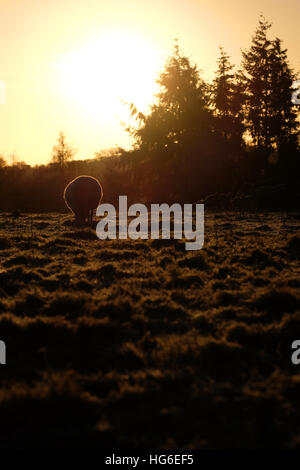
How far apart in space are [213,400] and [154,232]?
13.3 meters

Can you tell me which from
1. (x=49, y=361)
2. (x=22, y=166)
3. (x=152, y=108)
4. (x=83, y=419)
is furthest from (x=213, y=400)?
(x=22, y=166)

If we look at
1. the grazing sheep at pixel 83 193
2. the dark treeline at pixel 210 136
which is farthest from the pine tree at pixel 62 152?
the grazing sheep at pixel 83 193

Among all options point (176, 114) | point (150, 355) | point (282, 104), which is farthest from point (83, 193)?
point (282, 104)

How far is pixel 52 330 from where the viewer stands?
20.9 feet

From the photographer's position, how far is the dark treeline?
38.2m

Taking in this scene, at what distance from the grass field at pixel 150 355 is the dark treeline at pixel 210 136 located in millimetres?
27729

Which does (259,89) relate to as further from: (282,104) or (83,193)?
(83,193)

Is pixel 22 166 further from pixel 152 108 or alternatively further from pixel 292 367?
pixel 292 367

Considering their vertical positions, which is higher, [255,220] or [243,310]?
[255,220]

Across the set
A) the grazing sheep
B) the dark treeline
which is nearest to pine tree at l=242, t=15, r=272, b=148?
the dark treeline

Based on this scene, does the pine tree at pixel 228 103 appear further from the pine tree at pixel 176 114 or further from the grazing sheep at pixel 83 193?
the grazing sheep at pixel 83 193

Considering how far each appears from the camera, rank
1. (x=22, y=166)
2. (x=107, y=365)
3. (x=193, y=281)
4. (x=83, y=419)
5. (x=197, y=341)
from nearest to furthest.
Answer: (x=83, y=419), (x=107, y=365), (x=197, y=341), (x=193, y=281), (x=22, y=166)

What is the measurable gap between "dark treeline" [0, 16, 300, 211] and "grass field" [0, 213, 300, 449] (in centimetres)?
2773

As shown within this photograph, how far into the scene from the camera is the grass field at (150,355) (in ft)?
13.7
